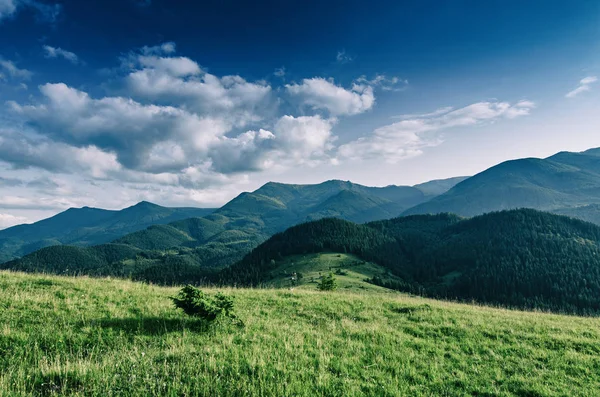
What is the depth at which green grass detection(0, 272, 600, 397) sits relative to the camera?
339 inches

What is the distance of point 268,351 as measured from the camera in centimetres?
1134

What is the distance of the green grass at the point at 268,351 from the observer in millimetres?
8602

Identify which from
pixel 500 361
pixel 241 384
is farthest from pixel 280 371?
pixel 500 361

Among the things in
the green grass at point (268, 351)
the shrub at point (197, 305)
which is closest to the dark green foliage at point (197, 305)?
the shrub at point (197, 305)

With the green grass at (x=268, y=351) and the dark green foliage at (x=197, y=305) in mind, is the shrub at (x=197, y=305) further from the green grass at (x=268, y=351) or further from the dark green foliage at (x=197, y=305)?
the green grass at (x=268, y=351)

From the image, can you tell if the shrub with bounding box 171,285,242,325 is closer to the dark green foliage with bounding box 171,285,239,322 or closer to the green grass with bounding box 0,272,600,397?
the dark green foliage with bounding box 171,285,239,322

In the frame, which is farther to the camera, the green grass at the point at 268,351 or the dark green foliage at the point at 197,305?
the dark green foliage at the point at 197,305

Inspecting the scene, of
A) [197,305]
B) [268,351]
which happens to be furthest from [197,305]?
[268,351]

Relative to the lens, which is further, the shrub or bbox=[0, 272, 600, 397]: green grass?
the shrub

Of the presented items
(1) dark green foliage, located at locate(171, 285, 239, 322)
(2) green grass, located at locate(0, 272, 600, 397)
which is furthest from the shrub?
(2) green grass, located at locate(0, 272, 600, 397)

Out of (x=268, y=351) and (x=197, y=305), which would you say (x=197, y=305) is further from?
(x=268, y=351)

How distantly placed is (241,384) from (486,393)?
7962 millimetres

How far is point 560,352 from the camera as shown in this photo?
45.6ft

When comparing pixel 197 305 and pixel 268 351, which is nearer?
pixel 268 351
